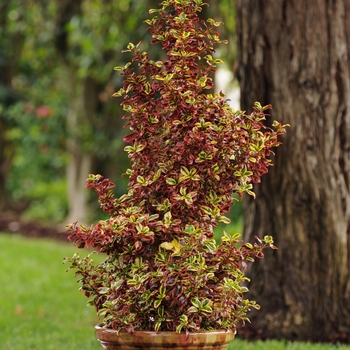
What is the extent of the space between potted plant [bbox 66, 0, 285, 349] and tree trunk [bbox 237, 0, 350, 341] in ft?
7.65

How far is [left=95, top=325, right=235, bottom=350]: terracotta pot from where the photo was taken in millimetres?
3576

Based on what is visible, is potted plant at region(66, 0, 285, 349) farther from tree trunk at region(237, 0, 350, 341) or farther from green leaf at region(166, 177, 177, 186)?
tree trunk at region(237, 0, 350, 341)

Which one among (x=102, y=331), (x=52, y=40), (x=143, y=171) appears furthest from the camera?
(x=52, y=40)

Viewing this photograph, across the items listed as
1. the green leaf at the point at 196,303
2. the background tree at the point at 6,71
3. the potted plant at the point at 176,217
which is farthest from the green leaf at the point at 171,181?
the background tree at the point at 6,71

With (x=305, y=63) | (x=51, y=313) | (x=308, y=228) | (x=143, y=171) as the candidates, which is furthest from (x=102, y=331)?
(x=51, y=313)

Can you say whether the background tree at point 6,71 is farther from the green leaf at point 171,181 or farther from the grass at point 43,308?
the green leaf at point 171,181

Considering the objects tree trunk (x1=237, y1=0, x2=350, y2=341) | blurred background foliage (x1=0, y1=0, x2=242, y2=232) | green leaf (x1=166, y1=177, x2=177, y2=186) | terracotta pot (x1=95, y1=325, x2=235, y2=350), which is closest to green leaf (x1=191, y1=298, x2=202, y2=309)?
terracotta pot (x1=95, y1=325, x2=235, y2=350)

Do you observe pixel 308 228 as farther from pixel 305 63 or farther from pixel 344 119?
pixel 305 63

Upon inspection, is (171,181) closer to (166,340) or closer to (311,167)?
(166,340)

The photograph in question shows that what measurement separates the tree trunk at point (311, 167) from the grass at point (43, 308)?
407 millimetres

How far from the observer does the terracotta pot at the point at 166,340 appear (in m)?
3.58

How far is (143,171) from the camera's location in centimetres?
401

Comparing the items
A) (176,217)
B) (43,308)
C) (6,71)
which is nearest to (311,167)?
(176,217)

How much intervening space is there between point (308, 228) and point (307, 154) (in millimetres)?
626
